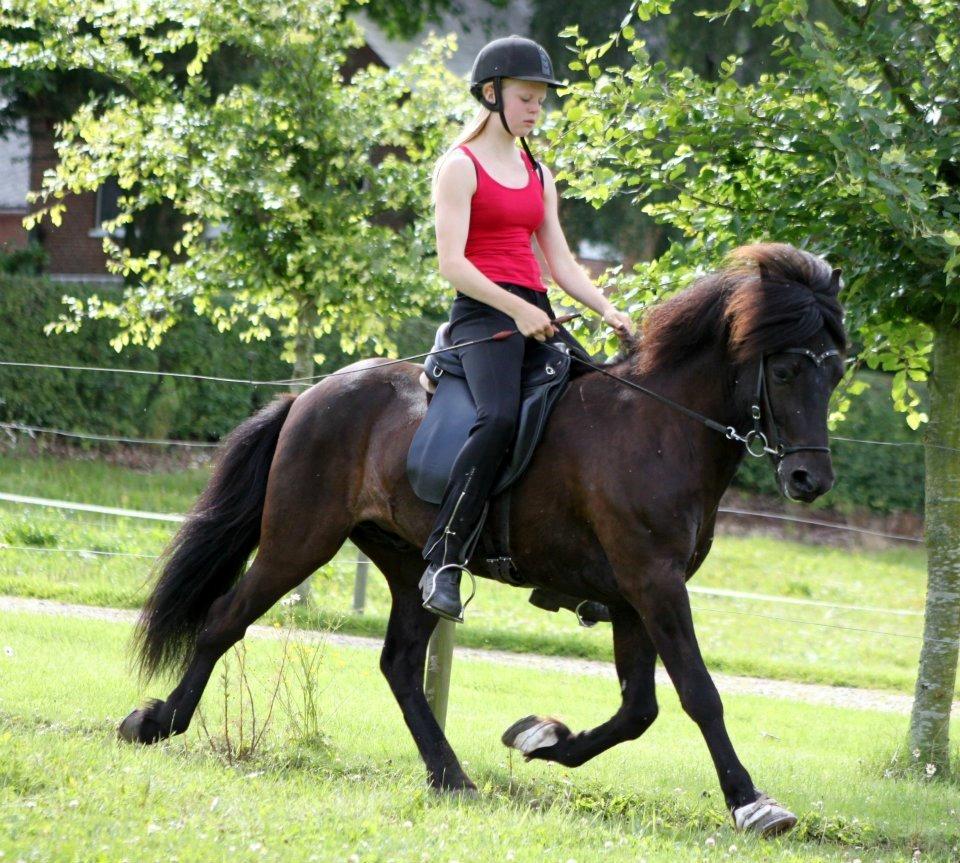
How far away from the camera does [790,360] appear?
513 cm

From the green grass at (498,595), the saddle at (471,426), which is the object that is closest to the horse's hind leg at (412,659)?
the saddle at (471,426)

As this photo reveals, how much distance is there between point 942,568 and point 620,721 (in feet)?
9.39

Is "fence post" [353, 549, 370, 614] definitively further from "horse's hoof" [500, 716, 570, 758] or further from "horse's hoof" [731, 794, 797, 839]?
"horse's hoof" [731, 794, 797, 839]

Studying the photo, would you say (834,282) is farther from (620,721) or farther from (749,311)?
(620,721)

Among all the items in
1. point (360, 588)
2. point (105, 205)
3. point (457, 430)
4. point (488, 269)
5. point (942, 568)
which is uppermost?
point (105, 205)

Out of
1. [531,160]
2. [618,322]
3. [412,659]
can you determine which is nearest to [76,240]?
[412,659]

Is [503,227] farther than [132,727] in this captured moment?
No

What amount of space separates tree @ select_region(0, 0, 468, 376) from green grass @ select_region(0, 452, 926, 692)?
1721mm

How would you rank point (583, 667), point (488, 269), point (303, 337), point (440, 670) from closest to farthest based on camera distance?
point (488, 269)
point (440, 670)
point (583, 667)
point (303, 337)

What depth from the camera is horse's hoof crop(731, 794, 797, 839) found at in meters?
4.93

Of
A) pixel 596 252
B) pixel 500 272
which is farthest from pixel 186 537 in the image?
pixel 596 252

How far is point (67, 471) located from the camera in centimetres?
1167

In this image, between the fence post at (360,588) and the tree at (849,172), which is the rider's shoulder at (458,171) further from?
the fence post at (360,588)

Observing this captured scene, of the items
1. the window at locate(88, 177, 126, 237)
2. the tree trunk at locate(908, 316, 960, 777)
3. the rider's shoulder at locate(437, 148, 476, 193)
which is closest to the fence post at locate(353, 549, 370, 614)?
the tree trunk at locate(908, 316, 960, 777)
